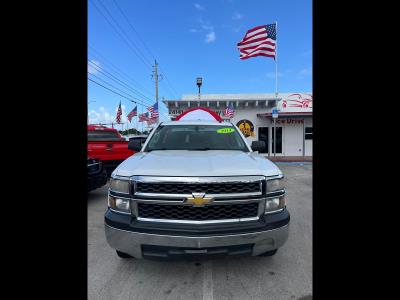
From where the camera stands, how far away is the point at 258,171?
2605 millimetres

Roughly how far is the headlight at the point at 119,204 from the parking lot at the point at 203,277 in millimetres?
850

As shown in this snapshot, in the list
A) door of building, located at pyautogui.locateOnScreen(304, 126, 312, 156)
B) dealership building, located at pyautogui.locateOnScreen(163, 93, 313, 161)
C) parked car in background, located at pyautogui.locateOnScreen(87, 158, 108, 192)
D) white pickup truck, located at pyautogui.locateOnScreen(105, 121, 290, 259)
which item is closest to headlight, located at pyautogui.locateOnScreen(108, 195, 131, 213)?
white pickup truck, located at pyautogui.locateOnScreen(105, 121, 290, 259)

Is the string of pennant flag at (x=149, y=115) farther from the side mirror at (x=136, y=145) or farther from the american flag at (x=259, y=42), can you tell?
the side mirror at (x=136, y=145)

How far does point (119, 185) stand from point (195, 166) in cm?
82

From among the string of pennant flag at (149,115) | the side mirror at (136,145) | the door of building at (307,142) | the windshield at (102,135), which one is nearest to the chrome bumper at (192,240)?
the side mirror at (136,145)

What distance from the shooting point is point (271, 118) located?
16594 mm

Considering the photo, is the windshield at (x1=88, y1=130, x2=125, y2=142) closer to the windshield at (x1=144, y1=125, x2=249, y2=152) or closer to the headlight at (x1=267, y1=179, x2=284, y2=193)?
the windshield at (x1=144, y1=125, x2=249, y2=152)

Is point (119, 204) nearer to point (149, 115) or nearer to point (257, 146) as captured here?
point (257, 146)

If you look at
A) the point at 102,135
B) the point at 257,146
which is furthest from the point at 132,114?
the point at 257,146

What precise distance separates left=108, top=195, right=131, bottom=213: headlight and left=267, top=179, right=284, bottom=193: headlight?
1466mm

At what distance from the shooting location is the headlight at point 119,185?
255 cm

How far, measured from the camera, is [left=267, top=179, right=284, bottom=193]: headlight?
102 inches
